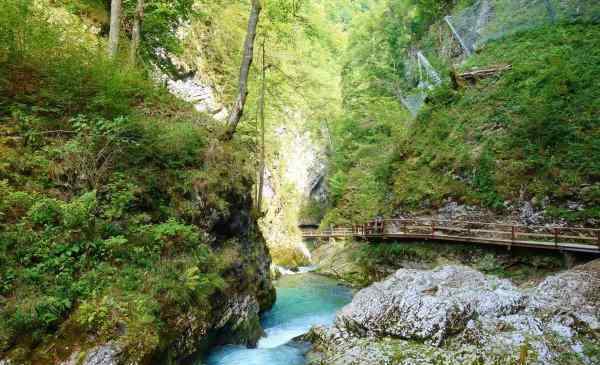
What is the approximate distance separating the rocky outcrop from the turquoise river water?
3.34 ft

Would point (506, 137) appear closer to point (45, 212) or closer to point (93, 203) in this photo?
point (93, 203)

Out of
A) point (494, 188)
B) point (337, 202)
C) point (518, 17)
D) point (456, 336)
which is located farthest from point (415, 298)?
point (337, 202)

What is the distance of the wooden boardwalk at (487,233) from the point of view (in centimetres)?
1077

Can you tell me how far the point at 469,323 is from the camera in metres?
6.27

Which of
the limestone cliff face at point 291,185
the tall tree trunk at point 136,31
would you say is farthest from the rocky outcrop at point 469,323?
the limestone cliff face at point 291,185

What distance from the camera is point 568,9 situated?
18.3 metres

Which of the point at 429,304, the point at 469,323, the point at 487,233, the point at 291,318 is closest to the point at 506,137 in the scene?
the point at 487,233

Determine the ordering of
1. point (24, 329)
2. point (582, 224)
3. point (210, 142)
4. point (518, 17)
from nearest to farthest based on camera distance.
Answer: point (24, 329), point (210, 142), point (582, 224), point (518, 17)

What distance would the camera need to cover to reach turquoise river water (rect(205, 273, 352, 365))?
25.8ft

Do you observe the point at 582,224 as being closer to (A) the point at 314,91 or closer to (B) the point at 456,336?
(B) the point at 456,336

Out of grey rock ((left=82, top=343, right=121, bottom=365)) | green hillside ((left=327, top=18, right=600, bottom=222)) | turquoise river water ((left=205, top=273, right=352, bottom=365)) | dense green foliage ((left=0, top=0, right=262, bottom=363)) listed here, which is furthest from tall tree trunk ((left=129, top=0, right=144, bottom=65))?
green hillside ((left=327, top=18, right=600, bottom=222))

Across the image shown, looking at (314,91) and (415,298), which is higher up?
(314,91)

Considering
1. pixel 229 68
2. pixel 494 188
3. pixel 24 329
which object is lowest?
pixel 24 329

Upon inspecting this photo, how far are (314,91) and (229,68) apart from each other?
6.03 m
